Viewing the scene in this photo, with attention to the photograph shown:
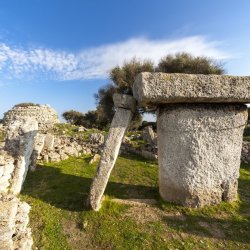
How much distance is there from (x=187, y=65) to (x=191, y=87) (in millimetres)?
22946

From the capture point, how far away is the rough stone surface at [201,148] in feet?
23.6

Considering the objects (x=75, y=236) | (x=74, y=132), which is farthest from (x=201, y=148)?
(x=74, y=132)

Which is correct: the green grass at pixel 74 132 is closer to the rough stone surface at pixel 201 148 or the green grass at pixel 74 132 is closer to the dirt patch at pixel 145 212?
the dirt patch at pixel 145 212

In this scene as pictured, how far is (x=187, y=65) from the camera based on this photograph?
28.4 metres

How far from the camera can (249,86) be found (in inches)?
267

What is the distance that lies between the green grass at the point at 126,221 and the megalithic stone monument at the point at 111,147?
474mm

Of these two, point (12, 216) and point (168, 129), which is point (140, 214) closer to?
point (168, 129)

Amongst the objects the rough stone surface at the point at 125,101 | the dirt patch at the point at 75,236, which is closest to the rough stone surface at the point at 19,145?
the dirt patch at the point at 75,236

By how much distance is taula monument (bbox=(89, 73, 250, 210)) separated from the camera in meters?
7.13

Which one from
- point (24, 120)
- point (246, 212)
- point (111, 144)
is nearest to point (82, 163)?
point (24, 120)

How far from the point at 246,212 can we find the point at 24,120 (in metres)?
7.78

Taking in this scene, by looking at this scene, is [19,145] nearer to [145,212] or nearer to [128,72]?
[145,212]

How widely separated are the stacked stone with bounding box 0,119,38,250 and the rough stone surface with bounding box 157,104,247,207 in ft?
13.1

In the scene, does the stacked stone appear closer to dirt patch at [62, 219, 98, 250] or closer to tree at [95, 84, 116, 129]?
dirt patch at [62, 219, 98, 250]
